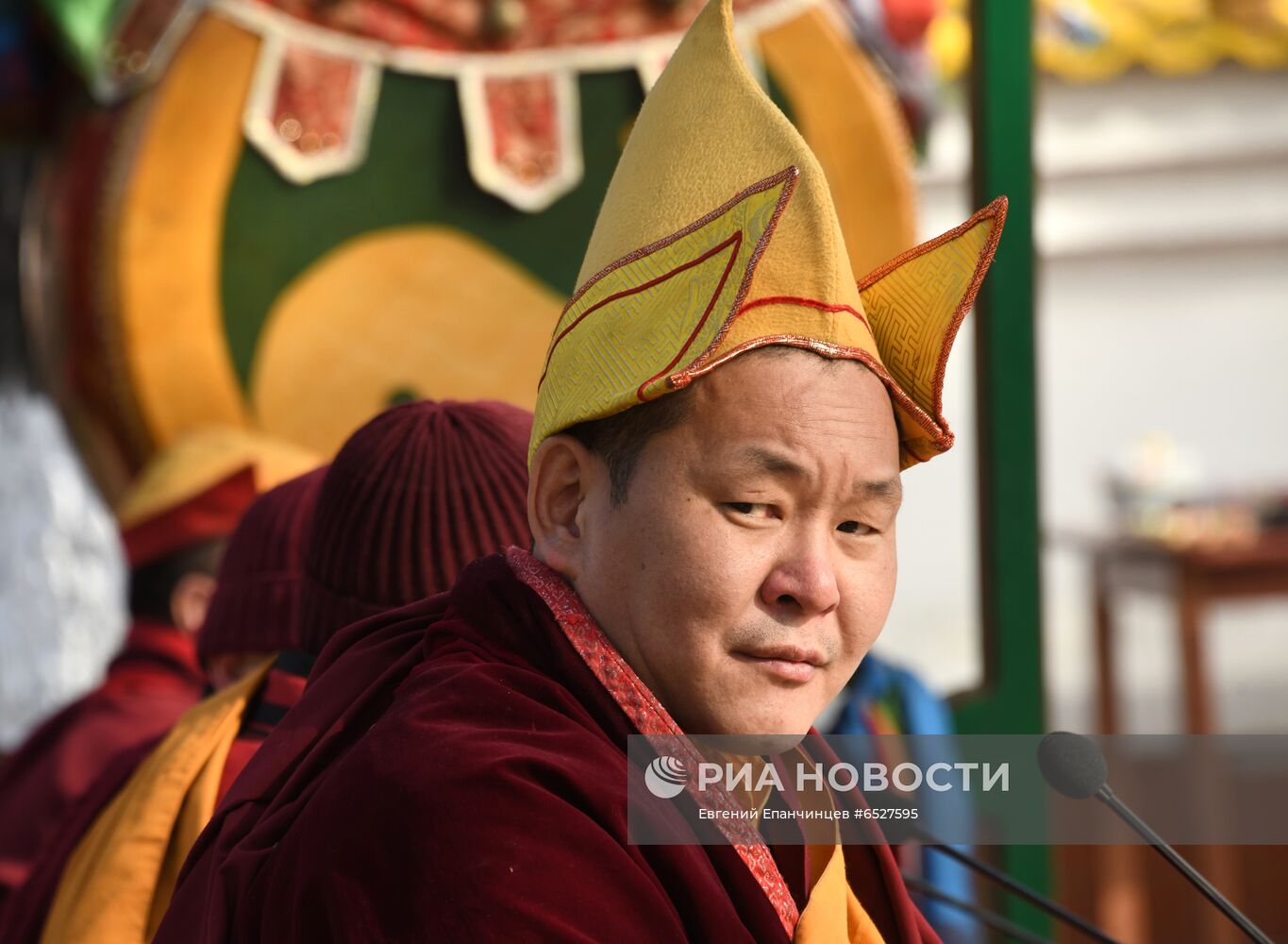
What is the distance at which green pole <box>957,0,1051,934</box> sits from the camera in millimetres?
3025

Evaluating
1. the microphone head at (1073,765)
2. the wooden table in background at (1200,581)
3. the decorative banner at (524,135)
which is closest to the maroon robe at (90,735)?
the decorative banner at (524,135)

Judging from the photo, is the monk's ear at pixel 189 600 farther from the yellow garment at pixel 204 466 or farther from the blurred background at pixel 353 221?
the blurred background at pixel 353 221

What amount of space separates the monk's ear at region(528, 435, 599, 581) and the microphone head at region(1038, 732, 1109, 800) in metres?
0.34

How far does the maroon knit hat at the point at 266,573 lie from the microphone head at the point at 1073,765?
88 centimetres

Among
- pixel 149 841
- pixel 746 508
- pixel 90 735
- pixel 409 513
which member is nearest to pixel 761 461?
pixel 746 508

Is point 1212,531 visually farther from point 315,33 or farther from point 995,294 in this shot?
point 315,33

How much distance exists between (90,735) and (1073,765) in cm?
165

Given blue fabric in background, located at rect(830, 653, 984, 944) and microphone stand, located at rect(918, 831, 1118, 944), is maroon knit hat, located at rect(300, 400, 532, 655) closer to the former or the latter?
microphone stand, located at rect(918, 831, 1118, 944)

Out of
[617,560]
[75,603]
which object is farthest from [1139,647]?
[617,560]

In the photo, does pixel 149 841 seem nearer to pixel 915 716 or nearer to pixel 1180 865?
pixel 1180 865

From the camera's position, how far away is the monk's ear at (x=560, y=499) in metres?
1.21

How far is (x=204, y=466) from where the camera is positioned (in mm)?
2619

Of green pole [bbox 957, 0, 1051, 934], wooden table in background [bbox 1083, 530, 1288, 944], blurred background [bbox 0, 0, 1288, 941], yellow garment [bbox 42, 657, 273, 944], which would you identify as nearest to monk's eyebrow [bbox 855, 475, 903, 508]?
yellow garment [bbox 42, 657, 273, 944]

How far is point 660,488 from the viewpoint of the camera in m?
1.14
